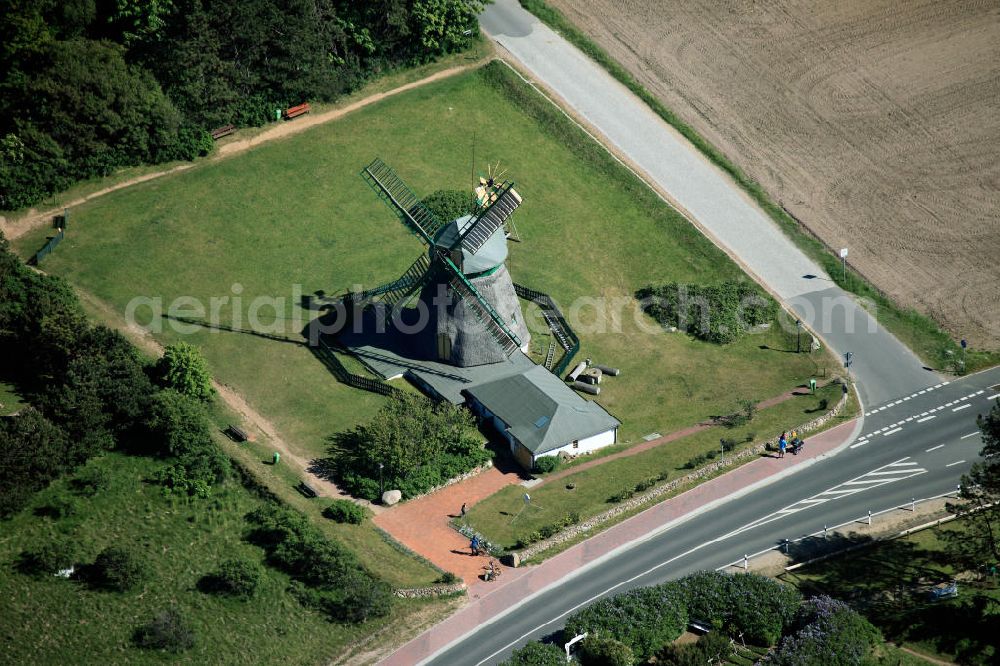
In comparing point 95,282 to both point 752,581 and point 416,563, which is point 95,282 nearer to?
point 416,563

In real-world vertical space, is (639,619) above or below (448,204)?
below

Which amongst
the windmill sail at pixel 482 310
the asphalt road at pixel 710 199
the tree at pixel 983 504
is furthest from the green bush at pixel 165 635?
the asphalt road at pixel 710 199

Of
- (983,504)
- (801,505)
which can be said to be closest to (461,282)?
(801,505)

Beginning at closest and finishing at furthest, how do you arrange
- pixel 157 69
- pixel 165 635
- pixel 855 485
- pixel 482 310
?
pixel 165 635 < pixel 855 485 < pixel 482 310 < pixel 157 69

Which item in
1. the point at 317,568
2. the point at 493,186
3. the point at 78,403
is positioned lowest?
the point at 78,403

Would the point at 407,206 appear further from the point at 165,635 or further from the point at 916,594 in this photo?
the point at 916,594

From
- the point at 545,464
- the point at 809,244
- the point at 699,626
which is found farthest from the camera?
the point at 809,244

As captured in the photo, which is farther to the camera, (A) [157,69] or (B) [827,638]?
(A) [157,69]
